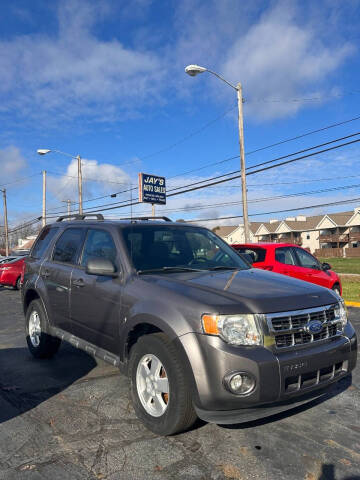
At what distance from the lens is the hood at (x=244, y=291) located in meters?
3.03

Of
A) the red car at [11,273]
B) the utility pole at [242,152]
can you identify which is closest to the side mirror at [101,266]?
the red car at [11,273]

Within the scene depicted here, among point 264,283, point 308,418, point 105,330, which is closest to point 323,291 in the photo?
point 264,283

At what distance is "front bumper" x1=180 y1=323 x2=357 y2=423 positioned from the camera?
2.82 m

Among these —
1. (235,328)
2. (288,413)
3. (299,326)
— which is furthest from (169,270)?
(288,413)

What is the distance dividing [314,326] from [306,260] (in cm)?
601

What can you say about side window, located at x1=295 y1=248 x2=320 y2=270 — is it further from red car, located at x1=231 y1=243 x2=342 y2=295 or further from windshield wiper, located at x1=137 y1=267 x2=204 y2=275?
windshield wiper, located at x1=137 y1=267 x2=204 y2=275

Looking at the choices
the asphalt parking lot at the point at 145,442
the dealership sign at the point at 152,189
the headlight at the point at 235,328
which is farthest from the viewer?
the dealership sign at the point at 152,189

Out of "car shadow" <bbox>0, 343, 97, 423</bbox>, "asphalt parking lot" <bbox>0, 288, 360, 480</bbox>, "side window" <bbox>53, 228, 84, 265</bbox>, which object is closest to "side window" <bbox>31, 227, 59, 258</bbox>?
"side window" <bbox>53, 228, 84, 265</bbox>

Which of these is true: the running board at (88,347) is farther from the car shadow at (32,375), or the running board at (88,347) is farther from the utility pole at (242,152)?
the utility pole at (242,152)

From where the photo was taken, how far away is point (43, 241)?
5.91m

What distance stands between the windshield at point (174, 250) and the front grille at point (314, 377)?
1484mm

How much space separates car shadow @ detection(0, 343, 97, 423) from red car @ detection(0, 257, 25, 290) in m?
9.49

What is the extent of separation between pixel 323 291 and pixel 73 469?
7.94ft

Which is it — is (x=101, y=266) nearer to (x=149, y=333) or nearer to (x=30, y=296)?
(x=149, y=333)
